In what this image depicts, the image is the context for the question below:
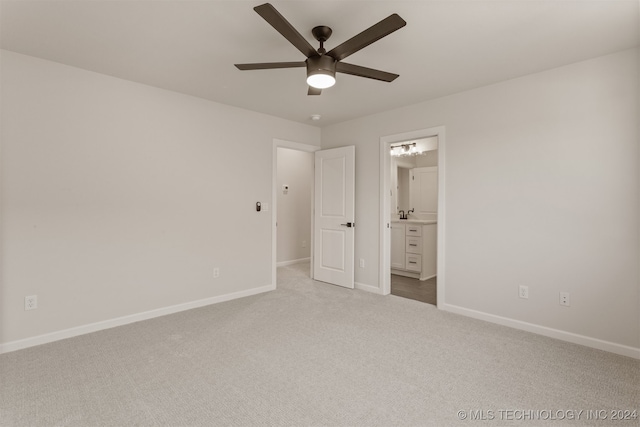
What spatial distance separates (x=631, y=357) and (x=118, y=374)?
3892 millimetres

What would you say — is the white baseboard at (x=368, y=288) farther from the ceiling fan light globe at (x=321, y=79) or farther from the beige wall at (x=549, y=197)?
the ceiling fan light globe at (x=321, y=79)

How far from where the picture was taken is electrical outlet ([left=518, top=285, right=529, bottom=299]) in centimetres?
299

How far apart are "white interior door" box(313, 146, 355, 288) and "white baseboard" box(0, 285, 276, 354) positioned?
122cm

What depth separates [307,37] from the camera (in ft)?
7.50

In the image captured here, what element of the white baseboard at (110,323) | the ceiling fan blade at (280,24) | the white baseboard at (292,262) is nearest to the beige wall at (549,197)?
the ceiling fan blade at (280,24)

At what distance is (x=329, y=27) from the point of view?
84.7 inches

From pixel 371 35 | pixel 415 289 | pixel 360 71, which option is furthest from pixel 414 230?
pixel 371 35

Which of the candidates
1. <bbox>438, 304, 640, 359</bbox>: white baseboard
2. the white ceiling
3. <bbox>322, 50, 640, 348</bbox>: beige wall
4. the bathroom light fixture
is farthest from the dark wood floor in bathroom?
the white ceiling

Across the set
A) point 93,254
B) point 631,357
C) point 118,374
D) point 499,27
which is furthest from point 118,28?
point 631,357

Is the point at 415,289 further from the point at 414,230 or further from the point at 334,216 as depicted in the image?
the point at 334,216

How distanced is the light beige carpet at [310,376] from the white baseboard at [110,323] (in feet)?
0.34

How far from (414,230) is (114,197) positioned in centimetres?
419

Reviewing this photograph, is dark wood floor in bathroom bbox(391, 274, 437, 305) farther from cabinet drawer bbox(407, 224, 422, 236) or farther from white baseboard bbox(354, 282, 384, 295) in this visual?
cabinet drawer bbox(407, 224, 422, 236)

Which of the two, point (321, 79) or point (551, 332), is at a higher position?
point (321, 79)
